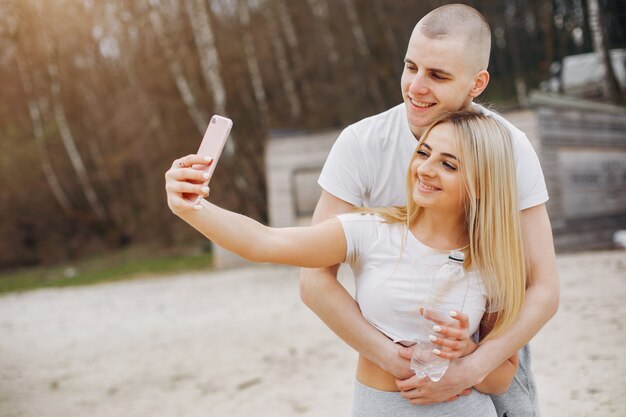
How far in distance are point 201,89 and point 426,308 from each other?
15976 mm

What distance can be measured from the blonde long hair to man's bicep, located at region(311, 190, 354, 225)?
0.50 metres

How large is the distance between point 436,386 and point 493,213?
0.55 meters

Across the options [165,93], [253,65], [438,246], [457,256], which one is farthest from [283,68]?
[457,256]

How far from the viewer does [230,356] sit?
5.84 meters

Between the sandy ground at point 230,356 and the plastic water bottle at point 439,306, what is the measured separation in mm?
2160

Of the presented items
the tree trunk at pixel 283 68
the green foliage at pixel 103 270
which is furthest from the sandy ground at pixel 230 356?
the tree trunk at pixel 283 68

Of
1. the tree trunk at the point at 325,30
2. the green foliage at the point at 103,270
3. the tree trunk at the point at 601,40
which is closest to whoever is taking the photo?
the tree trunk at the point at 601,40

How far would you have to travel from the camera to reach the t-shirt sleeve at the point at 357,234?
6.91ft

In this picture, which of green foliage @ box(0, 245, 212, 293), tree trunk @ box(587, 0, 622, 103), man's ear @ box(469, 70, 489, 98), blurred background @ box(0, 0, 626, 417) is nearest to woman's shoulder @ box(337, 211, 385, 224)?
man's ear @ box(469, 70, 489, 98)

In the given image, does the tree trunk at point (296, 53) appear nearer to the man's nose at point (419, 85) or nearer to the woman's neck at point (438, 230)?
the man's nose at point (419, 85)

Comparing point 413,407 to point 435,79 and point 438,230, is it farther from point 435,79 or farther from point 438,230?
point 435,79

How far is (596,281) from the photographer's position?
684cm

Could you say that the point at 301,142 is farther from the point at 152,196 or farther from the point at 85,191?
the point at 85,191

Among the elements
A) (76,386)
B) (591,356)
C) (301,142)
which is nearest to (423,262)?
(591,356)
